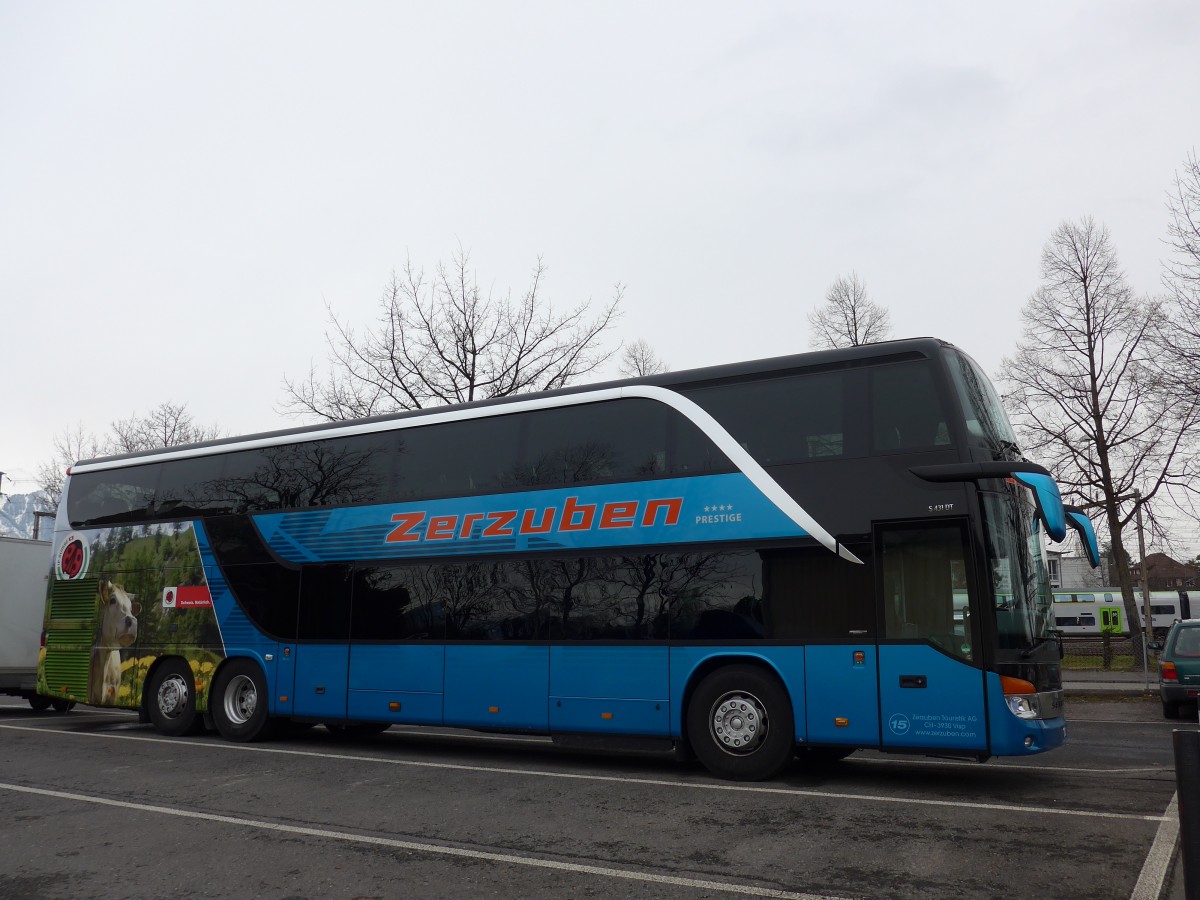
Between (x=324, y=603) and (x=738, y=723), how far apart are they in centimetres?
609

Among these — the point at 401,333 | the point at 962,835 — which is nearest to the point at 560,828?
the point at 962,835

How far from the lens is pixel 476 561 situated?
12.0 meters

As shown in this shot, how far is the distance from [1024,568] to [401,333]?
19265 mm

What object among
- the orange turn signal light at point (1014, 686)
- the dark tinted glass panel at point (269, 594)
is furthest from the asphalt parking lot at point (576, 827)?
the dark tinted glass panel at point (269, 594)

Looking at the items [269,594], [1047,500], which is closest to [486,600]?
[269,594]

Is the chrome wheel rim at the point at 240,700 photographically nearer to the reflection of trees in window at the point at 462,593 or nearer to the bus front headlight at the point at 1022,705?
the reflection of trees in window at the point at 462,593

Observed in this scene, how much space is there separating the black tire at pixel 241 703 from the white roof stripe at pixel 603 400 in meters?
3.19

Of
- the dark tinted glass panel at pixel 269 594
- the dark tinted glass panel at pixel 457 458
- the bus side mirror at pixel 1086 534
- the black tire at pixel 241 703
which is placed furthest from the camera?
the black tire at pixel 241 703

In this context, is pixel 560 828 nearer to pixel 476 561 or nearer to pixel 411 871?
pixel 411 871

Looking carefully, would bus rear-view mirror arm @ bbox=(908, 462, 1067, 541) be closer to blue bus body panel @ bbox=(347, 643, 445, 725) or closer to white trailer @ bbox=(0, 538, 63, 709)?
blue bus body panel @ bbox=(347, 643, 445, 725)

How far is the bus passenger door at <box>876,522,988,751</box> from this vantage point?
8.95m

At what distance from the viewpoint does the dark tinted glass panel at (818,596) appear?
963cm

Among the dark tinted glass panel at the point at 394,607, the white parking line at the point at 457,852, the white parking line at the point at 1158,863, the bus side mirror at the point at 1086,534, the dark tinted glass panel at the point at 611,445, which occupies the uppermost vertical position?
the dark tinted glass panel at the point at 611,445

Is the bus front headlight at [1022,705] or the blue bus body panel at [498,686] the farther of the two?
the blue bus body panel at [498,686]
